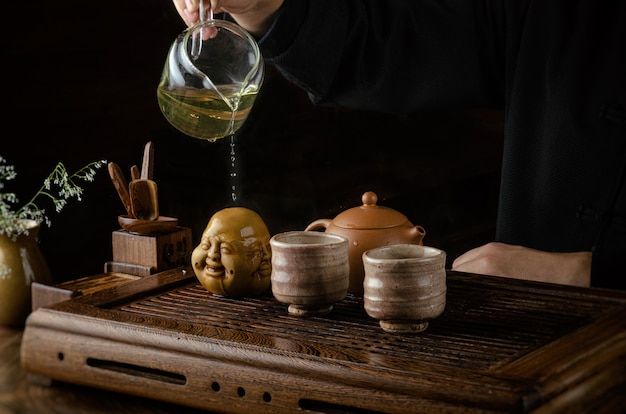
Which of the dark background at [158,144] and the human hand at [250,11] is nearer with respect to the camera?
the human hand at [250,11]

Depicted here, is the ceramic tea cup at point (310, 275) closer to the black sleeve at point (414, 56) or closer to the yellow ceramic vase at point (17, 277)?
the yellow ceramic vase at point (17, 277)

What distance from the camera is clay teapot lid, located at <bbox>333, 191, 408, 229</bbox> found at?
5.69 ft

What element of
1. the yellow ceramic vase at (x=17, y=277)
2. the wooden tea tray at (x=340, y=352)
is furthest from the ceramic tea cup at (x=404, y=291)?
the yellow ceramic vase at (x=17, y=277)

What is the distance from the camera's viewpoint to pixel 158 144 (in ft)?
10.4

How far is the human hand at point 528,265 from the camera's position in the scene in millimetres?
1979

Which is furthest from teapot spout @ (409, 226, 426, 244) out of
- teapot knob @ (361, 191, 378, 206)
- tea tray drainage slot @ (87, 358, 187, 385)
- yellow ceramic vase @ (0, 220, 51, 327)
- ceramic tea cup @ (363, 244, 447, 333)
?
yellow ceramic vase @ (0, 220, 51, 327)

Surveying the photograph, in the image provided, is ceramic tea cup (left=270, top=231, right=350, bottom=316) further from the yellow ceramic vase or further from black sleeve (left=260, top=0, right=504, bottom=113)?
black sleeve (left=260, top=0, right=504, bottom=113)

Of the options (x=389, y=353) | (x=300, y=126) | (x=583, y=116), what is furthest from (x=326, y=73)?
(x=300, y=126)

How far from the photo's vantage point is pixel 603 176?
227 centimetres

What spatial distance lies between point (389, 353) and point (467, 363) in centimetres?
12

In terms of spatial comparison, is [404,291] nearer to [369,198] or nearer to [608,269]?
[369,198]

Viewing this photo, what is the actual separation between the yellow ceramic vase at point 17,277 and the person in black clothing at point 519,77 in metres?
0.70

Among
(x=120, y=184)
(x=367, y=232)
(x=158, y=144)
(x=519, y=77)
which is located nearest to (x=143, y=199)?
(x=120, y=184)

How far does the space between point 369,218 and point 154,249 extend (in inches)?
19.8
